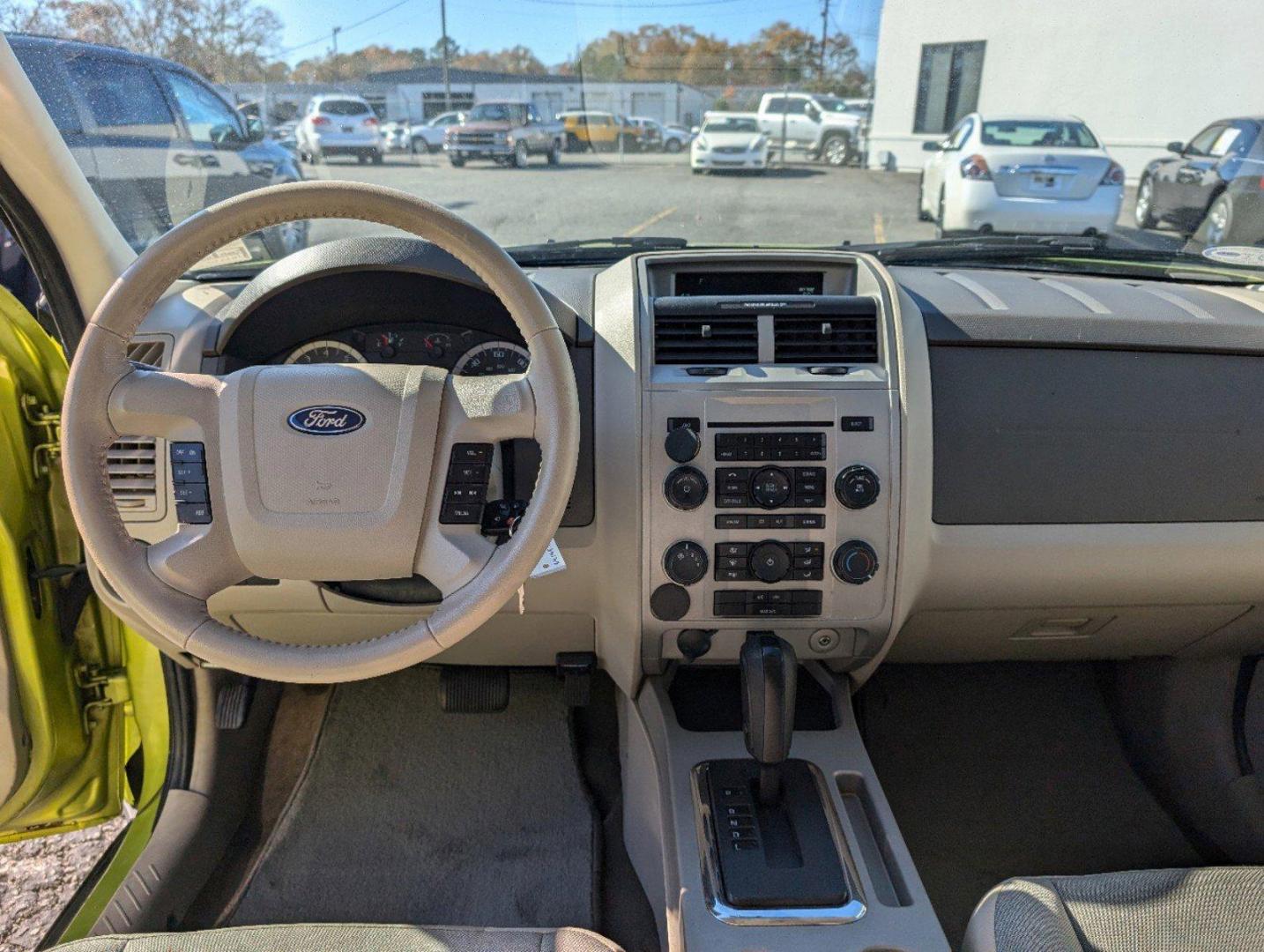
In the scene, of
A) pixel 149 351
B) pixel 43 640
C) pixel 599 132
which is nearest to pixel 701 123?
pixel 599 132

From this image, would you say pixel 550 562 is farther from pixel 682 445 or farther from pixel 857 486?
pixel 857 486

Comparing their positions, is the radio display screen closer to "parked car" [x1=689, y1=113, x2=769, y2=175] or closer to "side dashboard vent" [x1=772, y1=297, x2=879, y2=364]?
"side dashboard vent" [x1=772, y1=297, x2=879, y2=364]

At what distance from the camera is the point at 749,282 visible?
6.95ft

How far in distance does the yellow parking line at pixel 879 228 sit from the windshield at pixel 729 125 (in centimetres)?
39

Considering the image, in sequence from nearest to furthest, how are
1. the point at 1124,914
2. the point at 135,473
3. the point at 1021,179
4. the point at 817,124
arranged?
1. the point at 1124,914
2. the point at 135,473
3. the point at 1021,179
4. the point at 817,124

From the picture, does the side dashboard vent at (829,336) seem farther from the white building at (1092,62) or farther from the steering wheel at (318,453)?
the white building at (1092,62)

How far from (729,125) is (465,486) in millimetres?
1349

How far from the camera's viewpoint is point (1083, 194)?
2375 millimetres

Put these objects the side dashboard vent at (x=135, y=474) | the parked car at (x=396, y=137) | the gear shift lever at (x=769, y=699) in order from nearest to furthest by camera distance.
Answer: the gear shift lever at (x=769, y=699) → the side dashboard vent at (x=135, y=474) → the parked car at (x=396, y=137)

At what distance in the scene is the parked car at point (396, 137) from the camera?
87.0 inches

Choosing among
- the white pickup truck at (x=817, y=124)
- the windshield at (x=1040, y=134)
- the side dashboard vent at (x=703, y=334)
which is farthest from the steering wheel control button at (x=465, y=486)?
the windshield at (x=1040, y=134)

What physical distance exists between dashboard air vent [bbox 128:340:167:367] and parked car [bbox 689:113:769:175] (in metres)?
1.34

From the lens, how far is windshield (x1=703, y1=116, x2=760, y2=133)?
235cm

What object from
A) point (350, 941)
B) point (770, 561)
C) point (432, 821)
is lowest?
point (432, 821)
